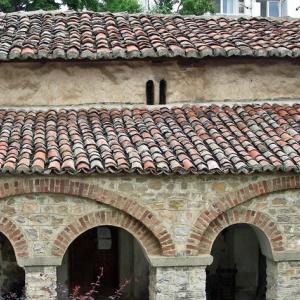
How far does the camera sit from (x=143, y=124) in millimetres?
11961

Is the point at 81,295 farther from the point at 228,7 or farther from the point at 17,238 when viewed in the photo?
the point at 228,7

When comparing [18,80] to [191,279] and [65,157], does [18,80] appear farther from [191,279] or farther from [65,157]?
[191,279]

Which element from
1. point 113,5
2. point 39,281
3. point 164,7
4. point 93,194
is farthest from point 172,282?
point 113,5

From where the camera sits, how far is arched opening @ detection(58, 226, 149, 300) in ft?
48.5

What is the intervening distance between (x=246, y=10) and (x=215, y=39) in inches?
671

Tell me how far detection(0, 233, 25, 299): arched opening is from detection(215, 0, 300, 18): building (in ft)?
58.6

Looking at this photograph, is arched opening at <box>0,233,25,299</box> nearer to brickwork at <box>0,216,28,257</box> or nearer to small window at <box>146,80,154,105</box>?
brickwork at <box>0,216,28,257</box>

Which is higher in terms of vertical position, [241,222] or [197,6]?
[197,6]

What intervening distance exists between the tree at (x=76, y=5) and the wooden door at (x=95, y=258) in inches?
464

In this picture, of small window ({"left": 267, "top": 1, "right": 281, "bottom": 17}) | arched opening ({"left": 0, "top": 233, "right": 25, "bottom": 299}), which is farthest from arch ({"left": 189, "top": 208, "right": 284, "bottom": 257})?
small window ({"left": 267, "top": 1, "right": 281, "bottom": 17})

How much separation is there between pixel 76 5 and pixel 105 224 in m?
16.1

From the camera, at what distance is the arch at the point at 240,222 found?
438 inches

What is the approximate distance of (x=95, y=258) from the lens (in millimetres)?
15383

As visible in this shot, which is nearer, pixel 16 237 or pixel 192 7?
pixel 16 237
